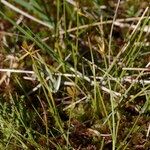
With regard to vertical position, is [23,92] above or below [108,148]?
above

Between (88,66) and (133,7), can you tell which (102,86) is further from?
(133,7)

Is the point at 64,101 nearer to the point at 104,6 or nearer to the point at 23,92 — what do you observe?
the point at 23,92

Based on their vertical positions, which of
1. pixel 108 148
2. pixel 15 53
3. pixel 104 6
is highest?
pixel 104 6

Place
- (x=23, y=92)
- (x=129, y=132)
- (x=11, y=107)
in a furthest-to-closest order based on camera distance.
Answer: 1. (x=23, y=92)
2. (x=11, y=107)
3. (x=129, y=132)

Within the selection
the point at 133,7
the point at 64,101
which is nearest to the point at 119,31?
the point at 133,7

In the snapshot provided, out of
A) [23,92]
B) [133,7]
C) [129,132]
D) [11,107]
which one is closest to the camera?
[129,132]

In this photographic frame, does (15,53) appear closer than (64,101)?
No
